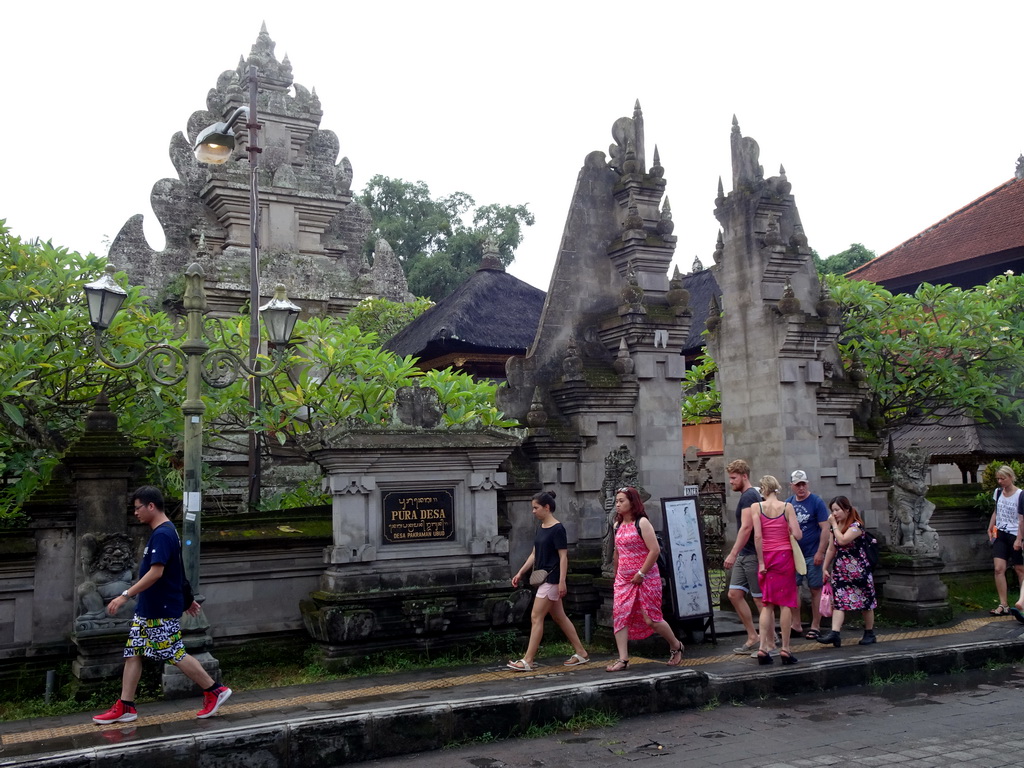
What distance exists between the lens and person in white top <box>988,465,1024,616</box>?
12703mm

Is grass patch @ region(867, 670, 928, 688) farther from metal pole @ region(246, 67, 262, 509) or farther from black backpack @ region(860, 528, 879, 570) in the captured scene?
metal pole @ region(246, 67, 262, 509)

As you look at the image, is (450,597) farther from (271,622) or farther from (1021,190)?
(1021,190)

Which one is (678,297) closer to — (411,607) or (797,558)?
(797,558)

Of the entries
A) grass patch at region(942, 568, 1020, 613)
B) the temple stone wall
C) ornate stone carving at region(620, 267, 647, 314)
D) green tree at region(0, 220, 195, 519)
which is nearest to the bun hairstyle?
ornate stone carving at region(620, 267, 647, 314)

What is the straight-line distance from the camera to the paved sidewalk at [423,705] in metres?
6.44

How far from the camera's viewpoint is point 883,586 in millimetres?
13227

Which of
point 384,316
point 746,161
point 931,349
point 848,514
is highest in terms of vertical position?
point 384,316

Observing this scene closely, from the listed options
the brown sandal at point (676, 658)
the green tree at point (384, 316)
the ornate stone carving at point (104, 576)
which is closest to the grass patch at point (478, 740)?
the brown sandal at point (676, 658)

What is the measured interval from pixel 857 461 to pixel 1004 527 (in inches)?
85.1

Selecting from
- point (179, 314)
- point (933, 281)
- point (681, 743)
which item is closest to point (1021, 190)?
point (933, 281)

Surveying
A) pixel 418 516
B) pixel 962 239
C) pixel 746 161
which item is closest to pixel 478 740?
pixel 418 516

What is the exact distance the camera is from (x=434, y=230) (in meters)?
52.5

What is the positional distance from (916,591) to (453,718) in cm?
818

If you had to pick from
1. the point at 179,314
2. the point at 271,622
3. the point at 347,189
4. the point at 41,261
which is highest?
the point at 347,189
